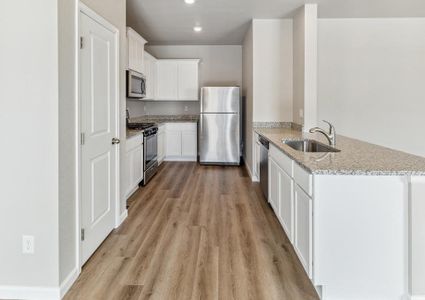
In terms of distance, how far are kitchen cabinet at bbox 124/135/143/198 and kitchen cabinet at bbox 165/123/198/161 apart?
2479 mm

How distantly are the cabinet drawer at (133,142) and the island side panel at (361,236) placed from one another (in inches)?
109

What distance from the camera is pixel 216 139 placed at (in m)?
6.92

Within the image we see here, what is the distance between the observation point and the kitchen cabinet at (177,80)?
749cm

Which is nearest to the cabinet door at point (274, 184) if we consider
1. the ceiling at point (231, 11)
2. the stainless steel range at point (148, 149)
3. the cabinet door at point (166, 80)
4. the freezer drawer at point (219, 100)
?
the stainless steel range at point (148, 149)

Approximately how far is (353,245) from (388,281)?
0.97 ft

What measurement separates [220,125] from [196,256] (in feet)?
14.4

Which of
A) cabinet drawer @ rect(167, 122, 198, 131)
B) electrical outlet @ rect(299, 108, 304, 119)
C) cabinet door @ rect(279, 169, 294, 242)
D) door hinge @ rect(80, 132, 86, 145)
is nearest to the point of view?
door hinge @ rect(80, 132, 86, 145)

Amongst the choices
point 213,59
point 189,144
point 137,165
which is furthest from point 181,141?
point 137,165

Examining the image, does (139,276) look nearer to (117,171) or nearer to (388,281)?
(117,171)

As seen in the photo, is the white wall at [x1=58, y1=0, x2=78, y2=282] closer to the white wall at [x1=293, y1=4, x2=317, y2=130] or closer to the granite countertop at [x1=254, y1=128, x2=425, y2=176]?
the granite countertop at [x1=254, y1=128, x2=425, y2=176]

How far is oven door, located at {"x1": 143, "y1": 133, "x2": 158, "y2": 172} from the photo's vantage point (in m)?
5.19
